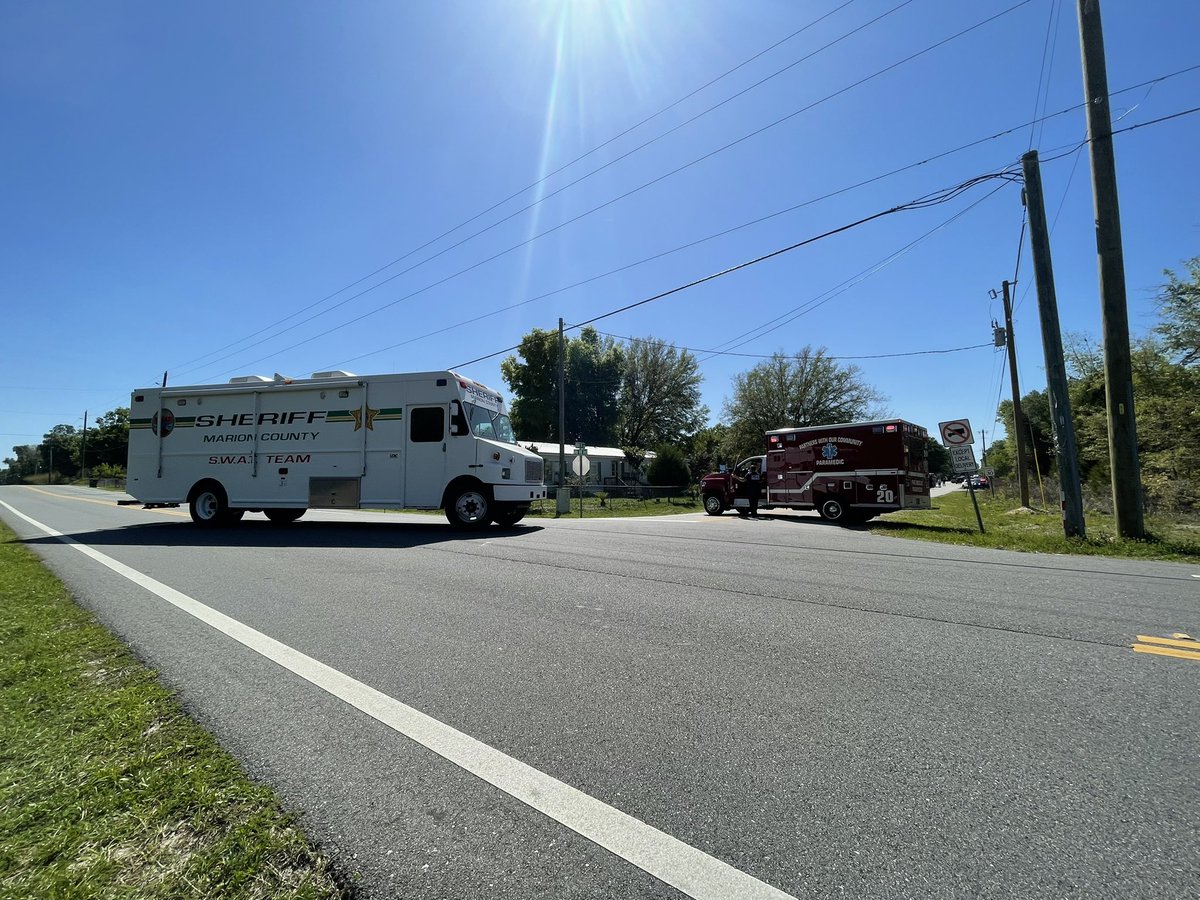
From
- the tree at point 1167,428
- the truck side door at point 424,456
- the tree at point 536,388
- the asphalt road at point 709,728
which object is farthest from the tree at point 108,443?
the tree at point 1167,428

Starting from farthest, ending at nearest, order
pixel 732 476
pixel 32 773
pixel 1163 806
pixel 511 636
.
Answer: pixel 732 476 < pixel 511 636 < pixel 32 773 < pixel 1163 806

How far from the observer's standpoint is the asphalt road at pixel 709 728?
199 centimetres

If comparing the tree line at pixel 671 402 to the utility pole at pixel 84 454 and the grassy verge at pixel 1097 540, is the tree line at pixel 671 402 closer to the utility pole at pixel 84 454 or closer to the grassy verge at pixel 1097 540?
the grassy verge at pixel 1097 540

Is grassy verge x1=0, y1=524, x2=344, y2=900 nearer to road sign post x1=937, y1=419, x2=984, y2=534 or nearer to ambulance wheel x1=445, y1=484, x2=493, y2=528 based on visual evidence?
ambulance wheel x1=445, y1=484, x2=493, y2=528

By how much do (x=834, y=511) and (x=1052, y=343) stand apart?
7727 millimetres

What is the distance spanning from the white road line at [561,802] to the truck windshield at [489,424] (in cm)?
956

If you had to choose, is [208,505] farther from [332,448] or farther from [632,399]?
[632,399]

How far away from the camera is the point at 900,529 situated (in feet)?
51.5

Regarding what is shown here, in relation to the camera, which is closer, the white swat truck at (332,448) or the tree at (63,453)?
the white swat truck at (332,448)

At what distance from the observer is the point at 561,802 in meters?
2.35

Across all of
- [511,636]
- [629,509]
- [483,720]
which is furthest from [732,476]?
[483,720]

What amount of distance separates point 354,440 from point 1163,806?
14.3m

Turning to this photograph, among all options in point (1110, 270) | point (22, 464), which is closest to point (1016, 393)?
point (1110, 270)

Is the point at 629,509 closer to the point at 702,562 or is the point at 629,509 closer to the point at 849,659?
the point at 702,562
